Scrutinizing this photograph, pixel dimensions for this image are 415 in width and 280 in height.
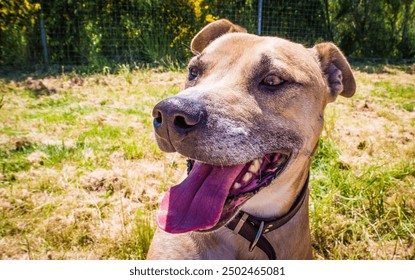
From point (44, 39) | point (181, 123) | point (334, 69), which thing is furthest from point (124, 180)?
point (44, 39)

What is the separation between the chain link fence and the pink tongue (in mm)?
6949

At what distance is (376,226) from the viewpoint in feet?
9.32

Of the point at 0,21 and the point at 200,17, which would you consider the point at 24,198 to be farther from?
the point at 200,17

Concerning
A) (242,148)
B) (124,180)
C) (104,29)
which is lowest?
(124,180)

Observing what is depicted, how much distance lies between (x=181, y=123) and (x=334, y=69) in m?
1.55

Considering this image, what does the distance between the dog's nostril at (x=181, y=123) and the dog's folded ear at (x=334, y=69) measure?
1416mm

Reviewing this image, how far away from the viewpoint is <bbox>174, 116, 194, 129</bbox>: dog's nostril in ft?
5.34

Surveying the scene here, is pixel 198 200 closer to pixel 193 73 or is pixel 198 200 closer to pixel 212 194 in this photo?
pixel 212 194

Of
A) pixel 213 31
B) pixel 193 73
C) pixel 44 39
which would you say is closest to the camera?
pixel 193 73

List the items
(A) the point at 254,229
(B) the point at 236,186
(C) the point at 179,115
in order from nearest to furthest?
(C) the point at 179,115
(B) the point at 236,186
(A) the point at 254,229

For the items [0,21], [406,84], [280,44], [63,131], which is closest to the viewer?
[280,44]

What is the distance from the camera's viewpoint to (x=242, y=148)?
69.1 inches
